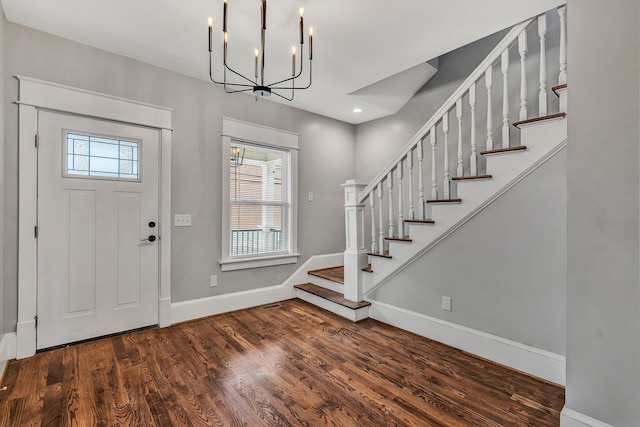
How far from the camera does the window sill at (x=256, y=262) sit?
339 cm

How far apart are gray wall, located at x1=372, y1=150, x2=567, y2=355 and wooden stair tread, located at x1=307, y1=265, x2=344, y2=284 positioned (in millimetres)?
1291

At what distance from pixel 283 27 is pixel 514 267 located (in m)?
2.53

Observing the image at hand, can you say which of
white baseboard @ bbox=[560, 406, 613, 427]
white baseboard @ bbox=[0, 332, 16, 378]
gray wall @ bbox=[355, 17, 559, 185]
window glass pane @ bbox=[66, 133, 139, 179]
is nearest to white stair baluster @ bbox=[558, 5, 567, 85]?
gray wall @ bbox=[355, 17, 559, 185]

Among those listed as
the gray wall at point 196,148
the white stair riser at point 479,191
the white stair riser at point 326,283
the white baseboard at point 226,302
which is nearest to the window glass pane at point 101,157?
the gray wall at point 196,148

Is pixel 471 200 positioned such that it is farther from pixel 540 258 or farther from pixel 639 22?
pixel 639 22

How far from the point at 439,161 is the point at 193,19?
9.58 feet

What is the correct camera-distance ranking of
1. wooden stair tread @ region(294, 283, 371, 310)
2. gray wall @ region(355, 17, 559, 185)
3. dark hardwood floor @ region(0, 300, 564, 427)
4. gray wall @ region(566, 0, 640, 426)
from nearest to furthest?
gray wall @ region(566, 0, 640, 426), dark hardwood floor @ region(0, 300, 564, 427), gray wall @ region(355, 17, 559, 185), wooden stair tread @ region(294, 283, 371, 310)

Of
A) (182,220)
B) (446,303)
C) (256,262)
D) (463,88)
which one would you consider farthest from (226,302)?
(463,88)

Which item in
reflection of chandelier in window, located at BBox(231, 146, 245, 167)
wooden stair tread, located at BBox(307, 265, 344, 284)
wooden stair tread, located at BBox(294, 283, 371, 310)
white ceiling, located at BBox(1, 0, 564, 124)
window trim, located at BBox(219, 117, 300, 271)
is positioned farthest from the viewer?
wooden stair tread, located at BBox(307, 265, 344, 284)

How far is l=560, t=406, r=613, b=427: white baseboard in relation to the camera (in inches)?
55.8

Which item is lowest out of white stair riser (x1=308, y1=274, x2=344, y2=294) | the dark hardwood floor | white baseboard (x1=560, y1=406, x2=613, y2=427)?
the dark hardwood floor

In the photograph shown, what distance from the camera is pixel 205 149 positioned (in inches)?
128

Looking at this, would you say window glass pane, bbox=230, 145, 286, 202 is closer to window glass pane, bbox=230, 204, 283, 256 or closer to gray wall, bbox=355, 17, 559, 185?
window glass pane, bbox=230, 204, 283, 256

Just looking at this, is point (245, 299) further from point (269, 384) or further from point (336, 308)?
point (269, 384)
